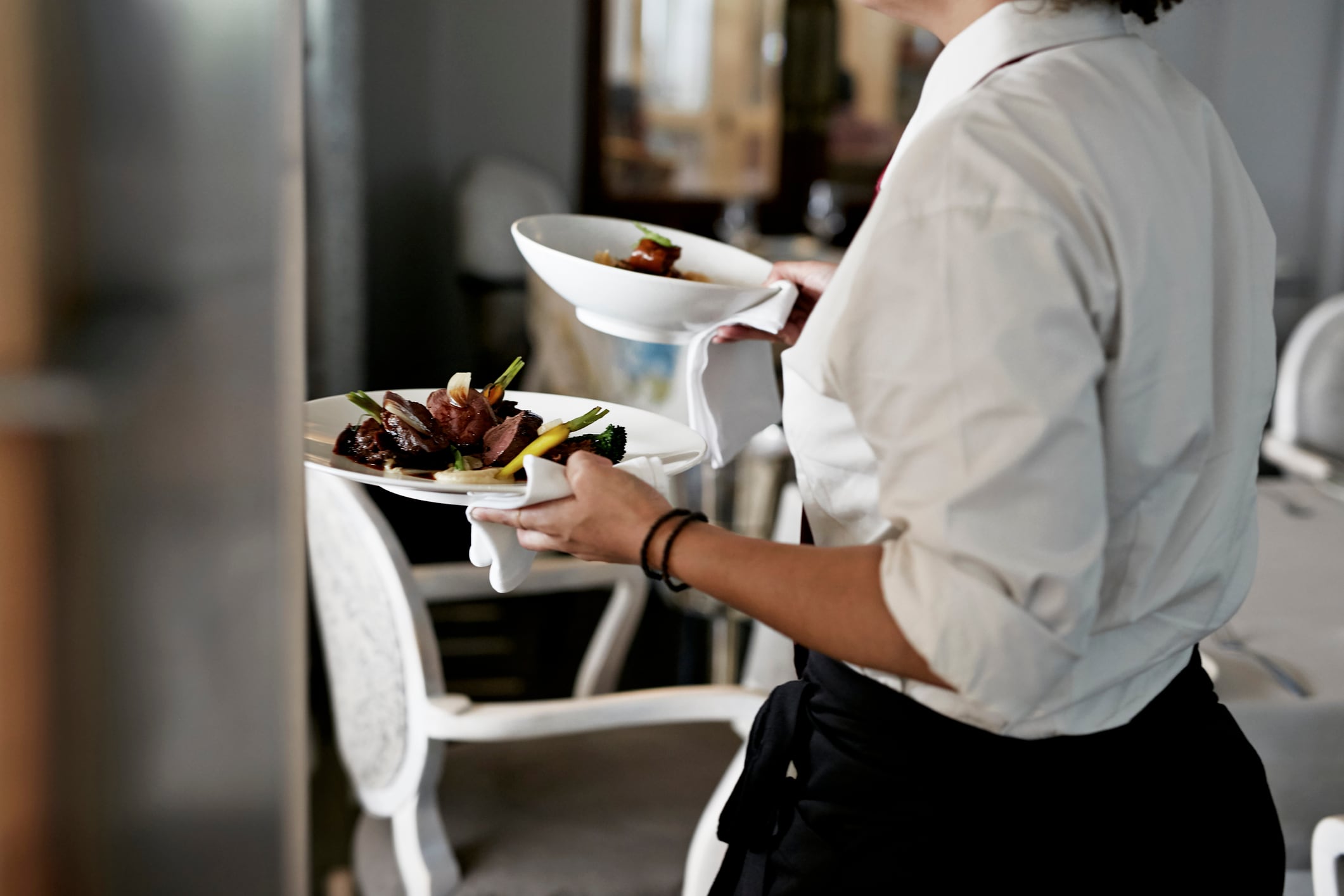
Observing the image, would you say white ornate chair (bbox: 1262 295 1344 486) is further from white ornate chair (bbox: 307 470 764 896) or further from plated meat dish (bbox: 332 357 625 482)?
plated meat dish (bbox: 332 357 625 482)

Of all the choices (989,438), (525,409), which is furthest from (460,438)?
(989,438)

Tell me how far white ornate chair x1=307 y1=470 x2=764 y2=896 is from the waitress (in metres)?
0.44

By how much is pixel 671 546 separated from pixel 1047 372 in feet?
0.76

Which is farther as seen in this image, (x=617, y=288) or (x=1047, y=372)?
(x=617, y=288)

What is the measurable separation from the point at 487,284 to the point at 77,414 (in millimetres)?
3868

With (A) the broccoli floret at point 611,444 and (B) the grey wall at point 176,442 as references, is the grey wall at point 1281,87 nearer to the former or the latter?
(A) the broccoli floret at point 611,444

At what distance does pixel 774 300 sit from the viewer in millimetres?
955

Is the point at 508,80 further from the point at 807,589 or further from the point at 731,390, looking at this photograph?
the point at 807,589

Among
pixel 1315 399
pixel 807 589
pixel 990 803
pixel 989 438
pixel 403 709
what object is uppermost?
pixel 989 438

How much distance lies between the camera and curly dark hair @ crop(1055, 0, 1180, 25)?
0.69 metres

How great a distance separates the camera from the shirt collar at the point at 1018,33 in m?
0.69

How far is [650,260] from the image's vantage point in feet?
3.06

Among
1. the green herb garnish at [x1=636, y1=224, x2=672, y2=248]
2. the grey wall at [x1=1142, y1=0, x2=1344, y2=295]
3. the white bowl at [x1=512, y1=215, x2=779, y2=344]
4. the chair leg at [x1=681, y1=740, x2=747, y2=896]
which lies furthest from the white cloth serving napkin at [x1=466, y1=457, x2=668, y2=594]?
the grey wall at [x1=1142, y1=0, x2=1344, y2=295]

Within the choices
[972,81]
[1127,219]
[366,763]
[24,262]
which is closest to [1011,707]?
[1127,219]
